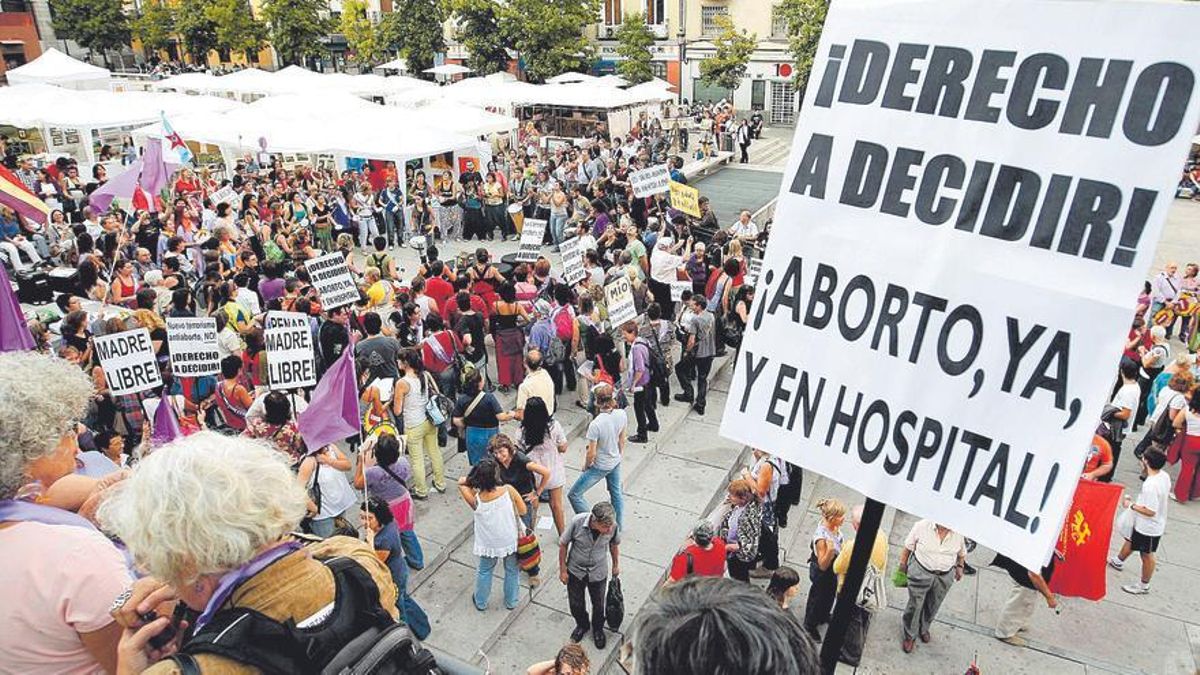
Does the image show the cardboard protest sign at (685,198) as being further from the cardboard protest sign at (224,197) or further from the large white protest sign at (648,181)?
the cardboard protest sign at (224,197)

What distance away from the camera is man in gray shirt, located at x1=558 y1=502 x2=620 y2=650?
5938 millimetres

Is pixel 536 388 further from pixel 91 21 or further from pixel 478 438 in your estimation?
pixel 91 21

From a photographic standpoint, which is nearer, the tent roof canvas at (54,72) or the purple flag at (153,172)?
the purple flag at (153,172)

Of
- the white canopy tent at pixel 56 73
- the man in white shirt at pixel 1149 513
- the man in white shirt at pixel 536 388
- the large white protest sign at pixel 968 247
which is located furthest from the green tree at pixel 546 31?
the large white protest sign at pixel 968 247

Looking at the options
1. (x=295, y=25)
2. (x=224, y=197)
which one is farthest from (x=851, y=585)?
(x=295, y=25)

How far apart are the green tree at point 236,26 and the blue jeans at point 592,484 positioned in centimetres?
4865

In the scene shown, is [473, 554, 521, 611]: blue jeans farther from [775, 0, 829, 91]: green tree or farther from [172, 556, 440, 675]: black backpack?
[775, 0, 829, 91]: green tree

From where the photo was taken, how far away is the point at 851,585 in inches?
94.5

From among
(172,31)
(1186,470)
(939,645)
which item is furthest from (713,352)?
(172,31)

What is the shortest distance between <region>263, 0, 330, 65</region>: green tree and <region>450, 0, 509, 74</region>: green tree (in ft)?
36.3

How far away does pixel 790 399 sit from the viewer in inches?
103

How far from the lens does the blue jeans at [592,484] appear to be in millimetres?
7621

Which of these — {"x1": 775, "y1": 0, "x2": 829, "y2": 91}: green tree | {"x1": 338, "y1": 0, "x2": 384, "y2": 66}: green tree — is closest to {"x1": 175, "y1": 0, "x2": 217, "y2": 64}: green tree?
{"x1": 338, "y1": 0, "x2": 384, "y2": 66}: green tree

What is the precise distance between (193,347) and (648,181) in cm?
871
